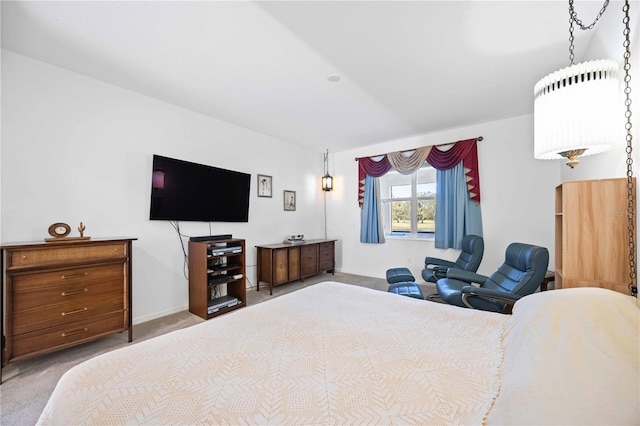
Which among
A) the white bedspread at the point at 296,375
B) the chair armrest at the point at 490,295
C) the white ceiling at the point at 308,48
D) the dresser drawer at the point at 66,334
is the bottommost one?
the dresser drawer at the point at 66,334

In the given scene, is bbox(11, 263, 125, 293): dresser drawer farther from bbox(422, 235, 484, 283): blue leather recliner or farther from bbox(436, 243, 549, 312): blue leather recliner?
bbox(422, 235, 484, 283): blue leather recliner

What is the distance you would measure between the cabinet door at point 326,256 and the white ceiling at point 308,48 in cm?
273

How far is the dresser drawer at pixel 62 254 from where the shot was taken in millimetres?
1956

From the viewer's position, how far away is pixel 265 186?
4.56 meters

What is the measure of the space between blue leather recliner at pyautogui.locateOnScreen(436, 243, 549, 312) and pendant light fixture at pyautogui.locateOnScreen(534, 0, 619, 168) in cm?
129

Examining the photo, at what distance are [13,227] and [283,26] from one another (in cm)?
284

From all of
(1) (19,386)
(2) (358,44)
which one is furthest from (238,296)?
(2) (358,44)

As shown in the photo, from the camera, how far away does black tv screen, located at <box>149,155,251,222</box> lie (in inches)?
122

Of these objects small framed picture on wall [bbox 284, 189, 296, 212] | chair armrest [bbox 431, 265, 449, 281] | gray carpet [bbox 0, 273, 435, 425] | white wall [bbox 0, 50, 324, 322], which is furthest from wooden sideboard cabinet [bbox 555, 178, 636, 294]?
small framed picture on wall [bbox 284, 189, 296, 212]

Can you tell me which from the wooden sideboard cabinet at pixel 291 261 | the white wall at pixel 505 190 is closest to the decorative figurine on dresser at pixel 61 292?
the wooden sideboard cabinet at pixel 291 261

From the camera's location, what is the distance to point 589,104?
131 cm

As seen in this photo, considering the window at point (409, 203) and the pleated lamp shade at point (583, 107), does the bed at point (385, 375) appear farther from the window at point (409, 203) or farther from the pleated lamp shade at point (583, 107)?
the window at point (409, 203)

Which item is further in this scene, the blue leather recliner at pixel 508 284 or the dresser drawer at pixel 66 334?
the blue leather recliner at pixel 508 284

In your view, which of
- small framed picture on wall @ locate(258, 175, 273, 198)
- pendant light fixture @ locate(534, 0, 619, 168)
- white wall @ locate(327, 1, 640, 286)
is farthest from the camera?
small framed picture on wall @ locate(258, 175, 273, 198)
